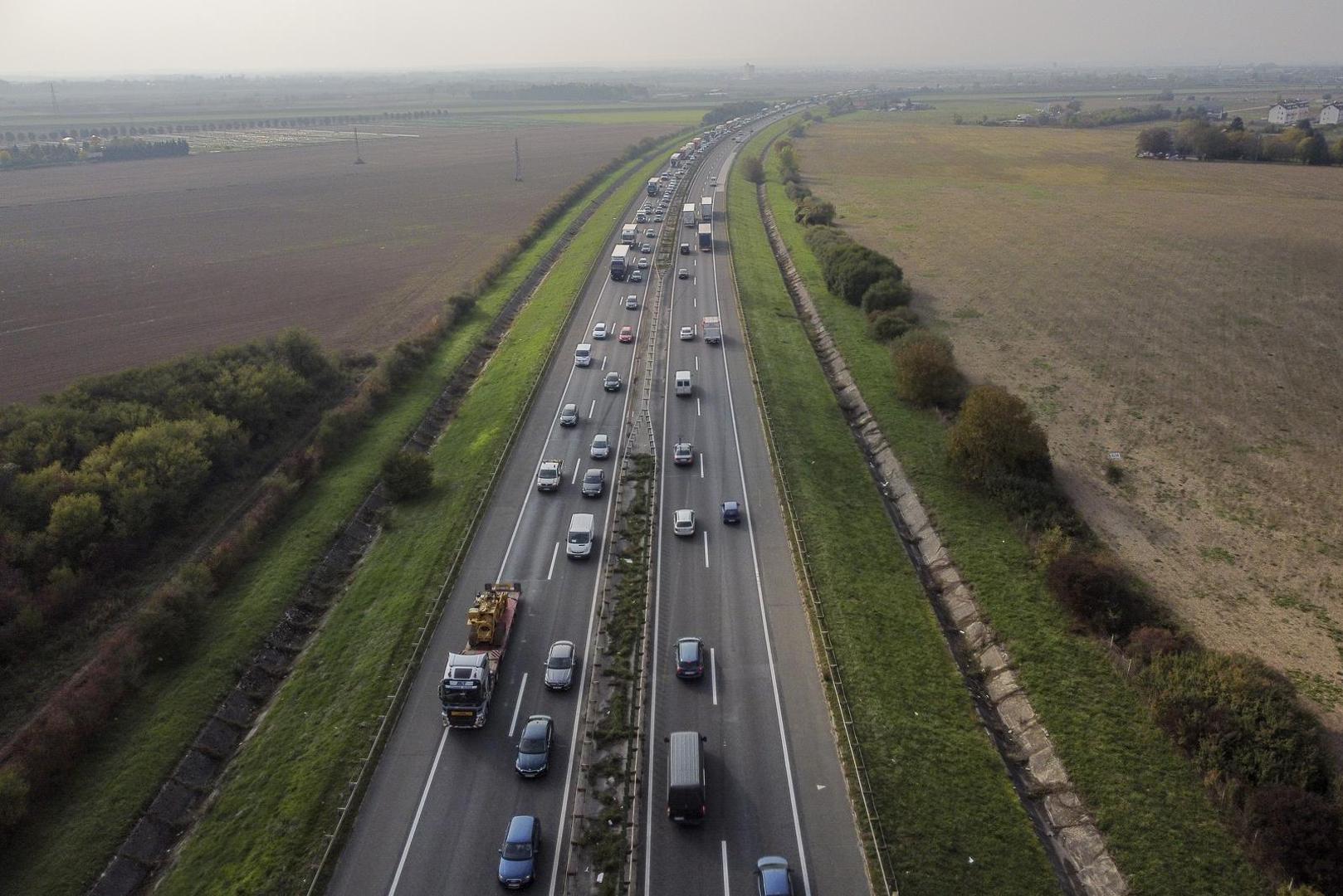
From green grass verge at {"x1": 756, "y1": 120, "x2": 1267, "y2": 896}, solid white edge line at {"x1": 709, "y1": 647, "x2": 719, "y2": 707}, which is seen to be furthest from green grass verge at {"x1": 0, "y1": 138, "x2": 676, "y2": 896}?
green grass verge at {"x1": 756, "y1": 120, "x2": 1267, "y2": 896}

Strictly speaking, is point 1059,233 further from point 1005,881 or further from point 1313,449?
point 1005,881

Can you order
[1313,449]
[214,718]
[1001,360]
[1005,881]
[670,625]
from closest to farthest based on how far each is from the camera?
[1005,881] < [214,718] < [670,625] < [1313,449] < [1001,360]

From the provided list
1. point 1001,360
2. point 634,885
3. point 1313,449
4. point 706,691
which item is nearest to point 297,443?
point 706,691

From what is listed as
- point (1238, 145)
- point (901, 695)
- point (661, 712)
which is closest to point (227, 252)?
point (661, 712)

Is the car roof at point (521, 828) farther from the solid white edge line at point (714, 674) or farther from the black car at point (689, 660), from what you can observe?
the solid white edge line at point (714, 674)

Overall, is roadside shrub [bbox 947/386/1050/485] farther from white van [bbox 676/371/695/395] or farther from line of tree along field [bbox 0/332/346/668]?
line of tree along field [bbox 0/332/346/668]

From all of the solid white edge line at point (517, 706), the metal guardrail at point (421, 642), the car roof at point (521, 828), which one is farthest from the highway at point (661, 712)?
the car roof at point (521, 828)

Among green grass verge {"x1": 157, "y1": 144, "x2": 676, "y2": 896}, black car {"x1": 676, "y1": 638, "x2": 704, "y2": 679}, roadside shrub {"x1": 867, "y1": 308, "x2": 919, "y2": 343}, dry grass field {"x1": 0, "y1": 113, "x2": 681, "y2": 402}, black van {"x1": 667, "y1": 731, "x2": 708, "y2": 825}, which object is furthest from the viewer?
dry grass field {"x1": 0, "y1": 113, "x2": 681, "y2": 402}
